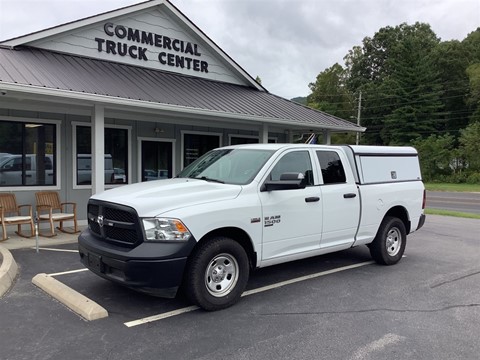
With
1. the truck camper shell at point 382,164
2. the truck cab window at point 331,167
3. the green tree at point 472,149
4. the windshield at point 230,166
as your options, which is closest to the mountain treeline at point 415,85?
the green tree at point 472,149

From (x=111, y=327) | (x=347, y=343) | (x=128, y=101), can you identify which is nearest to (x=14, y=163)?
(x=128, y=101)

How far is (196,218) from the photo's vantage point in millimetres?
4516

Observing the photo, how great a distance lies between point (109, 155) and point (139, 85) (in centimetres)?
223

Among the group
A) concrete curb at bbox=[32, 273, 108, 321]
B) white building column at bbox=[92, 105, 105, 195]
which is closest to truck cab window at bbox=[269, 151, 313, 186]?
concrete curb at bbox=[32, 273, 108, 321]

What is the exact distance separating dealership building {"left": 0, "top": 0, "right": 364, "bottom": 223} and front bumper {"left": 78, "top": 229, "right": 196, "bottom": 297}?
459 centimetres

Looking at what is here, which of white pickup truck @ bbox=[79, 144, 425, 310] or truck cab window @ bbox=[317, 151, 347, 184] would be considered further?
truck cab window @ bbox=[317, 151, 347, 184]

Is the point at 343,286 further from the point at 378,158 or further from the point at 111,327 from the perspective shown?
the point at 111,327

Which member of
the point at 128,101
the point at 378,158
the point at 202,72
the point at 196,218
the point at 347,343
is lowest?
the point at 347,343

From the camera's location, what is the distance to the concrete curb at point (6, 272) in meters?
5.31

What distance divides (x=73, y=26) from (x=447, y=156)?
3778cm

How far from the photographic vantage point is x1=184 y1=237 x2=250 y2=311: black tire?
4.54 metres

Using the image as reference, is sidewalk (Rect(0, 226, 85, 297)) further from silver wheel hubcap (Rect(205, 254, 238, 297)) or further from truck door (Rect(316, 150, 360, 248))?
truck door (Rect(316, 150, 360, 248))

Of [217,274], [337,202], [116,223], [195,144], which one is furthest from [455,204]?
[116,223]

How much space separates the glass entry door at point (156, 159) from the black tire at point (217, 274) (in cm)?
749
